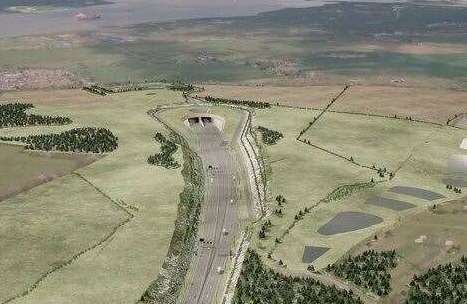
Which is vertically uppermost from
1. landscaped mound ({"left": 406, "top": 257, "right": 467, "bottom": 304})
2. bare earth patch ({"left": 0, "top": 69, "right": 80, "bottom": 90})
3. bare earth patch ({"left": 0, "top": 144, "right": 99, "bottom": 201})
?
landscaped mound ({"left": 406, "top": 257, "right": 467, "bottom": 304})

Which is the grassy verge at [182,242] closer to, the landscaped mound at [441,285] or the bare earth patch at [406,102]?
the landscaped mound at [441,285]

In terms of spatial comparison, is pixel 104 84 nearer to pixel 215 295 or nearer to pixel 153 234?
pixel 153 234

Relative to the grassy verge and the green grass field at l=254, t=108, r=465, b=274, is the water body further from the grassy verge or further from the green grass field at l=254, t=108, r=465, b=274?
the grassy verge

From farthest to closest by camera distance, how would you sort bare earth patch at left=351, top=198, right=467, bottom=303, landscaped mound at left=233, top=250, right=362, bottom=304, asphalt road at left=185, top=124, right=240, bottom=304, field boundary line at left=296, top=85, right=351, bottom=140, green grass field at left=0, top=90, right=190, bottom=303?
field boundary line at left=296, top=85, right=351, bottom=140 → bare earth patch at left=351, top=198, right=467, bottom=303 → asphalt road at left=185, top=124, right=240, bottom=304 → green grass field at left=0, top=90, right=190, bottom=303 → landscaped mound at left=233, top=250, right=362, bottom=304

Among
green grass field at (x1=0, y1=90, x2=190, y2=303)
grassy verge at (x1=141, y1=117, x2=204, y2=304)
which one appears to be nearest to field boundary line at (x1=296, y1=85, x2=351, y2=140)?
grassy verge at (x1=141, y1=117, x2=204, y2=304)

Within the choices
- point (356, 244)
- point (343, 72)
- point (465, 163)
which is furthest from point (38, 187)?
point (343, 72)

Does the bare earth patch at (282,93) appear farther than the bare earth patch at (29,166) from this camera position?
Yes

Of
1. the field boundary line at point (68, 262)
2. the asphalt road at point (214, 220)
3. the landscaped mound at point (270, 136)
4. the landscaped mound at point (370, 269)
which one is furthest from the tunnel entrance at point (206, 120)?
the landscaped mound at point (370, 269)
